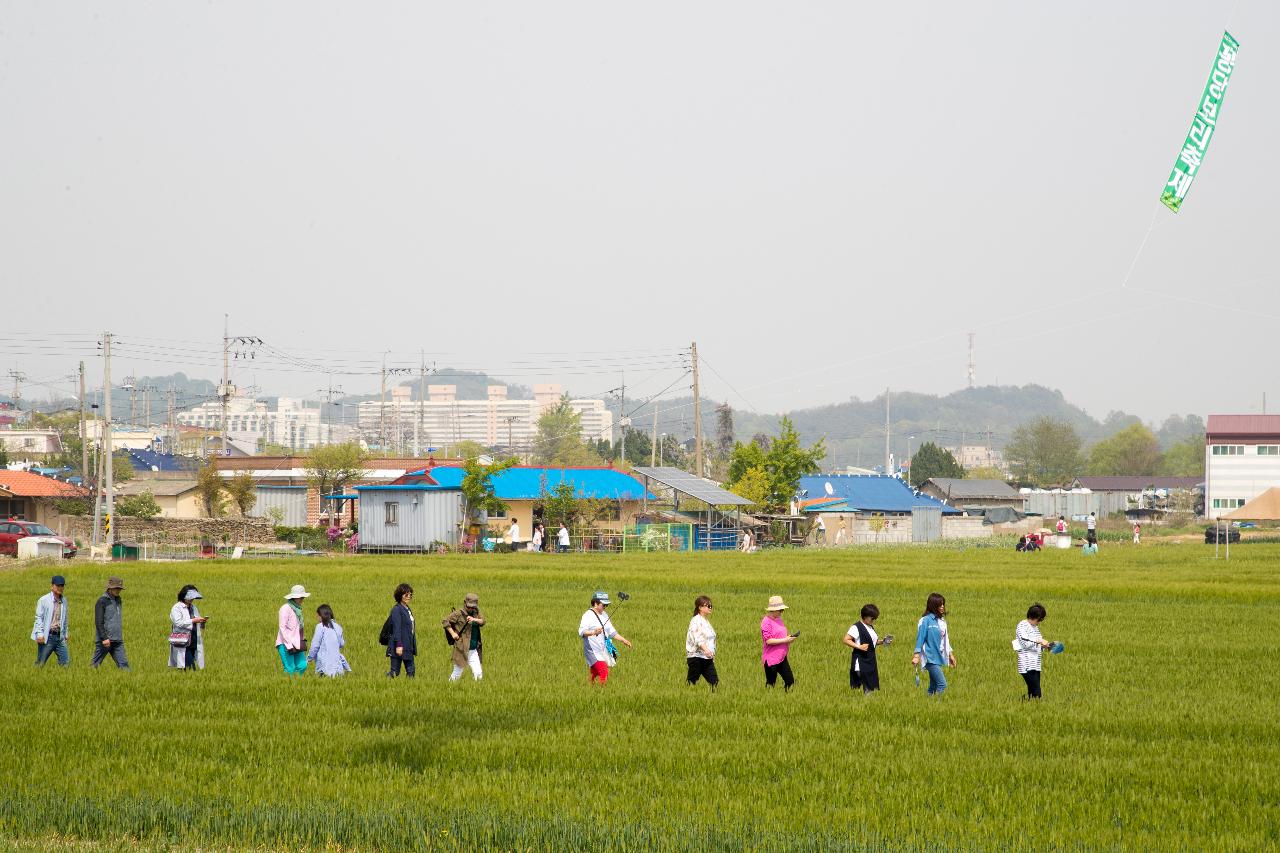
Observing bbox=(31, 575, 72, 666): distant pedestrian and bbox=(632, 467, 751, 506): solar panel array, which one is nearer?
bbox=(31, 575, 72, 666): distant pedestrian

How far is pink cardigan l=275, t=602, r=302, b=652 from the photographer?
65.8 feet

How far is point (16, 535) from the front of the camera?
57.0 m

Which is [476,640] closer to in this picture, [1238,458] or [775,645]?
[775,645]

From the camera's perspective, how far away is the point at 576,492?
67750 mm

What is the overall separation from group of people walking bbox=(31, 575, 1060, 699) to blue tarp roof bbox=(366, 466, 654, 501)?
43782mm

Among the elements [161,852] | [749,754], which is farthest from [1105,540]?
[161,852]

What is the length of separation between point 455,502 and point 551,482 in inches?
250

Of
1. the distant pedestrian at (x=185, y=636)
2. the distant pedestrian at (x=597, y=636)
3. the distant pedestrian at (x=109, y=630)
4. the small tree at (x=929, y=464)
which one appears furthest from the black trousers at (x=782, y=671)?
the small tree at (x=929, y=464)

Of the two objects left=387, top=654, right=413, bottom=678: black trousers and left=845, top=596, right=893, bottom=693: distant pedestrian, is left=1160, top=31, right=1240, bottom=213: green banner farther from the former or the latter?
left=387, top=654, right=413, bottom=678: black trousers

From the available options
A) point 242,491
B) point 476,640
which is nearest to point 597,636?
point 476,640

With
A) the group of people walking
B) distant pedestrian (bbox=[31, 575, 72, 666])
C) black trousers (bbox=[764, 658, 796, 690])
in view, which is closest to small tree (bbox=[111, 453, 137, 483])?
distant pedestrian (bbox=[31, 575, 72, 666])

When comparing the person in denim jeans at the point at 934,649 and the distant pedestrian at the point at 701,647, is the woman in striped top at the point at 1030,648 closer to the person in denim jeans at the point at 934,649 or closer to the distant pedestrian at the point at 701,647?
the person in denim jeans at the point at 934,649

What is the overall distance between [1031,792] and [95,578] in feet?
124

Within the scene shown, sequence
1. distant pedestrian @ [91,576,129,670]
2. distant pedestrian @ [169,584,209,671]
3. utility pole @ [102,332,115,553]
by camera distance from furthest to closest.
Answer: utility pole @ [102,332,115,553]
distant pedestrian @ [91,576,129,670]
distant pedestrian @ [169,584,209,671]
